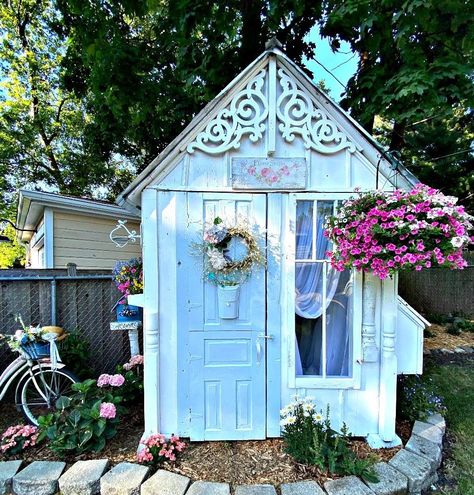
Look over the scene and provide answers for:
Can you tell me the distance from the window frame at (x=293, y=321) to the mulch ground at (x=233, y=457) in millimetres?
610

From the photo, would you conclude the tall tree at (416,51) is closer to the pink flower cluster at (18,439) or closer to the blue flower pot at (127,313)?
the blue flower pot at (127,313)

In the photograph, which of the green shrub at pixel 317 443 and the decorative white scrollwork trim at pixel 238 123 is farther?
the decorative white scrollwork trim at pixel 238 123

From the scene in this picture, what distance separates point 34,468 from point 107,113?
16.7ft

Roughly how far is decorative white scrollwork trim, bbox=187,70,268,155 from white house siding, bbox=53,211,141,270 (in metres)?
4.12

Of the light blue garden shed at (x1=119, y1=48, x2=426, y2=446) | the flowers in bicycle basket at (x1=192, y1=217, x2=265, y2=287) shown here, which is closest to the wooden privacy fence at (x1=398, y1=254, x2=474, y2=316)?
the light blue garden shed at (x1=119, y1=48, x2=426, y2=446)

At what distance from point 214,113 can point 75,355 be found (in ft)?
11.3

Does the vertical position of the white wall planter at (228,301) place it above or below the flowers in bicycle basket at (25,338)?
above

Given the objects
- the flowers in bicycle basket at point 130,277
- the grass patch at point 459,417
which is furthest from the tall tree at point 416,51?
the grass patch at point 459,417

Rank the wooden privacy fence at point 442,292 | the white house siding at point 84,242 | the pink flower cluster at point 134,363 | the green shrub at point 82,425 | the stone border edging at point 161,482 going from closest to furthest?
the stone border edging at point 161,482, the green shrub at point 82,425, the pink flower cluster at point 134,363, the white house siding at point 84,242, the wooden privacy fence at point 442,292

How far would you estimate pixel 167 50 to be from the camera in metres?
5.03

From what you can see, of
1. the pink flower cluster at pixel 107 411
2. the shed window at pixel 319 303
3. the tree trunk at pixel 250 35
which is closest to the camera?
the pink flower cluster at pixel 107 411

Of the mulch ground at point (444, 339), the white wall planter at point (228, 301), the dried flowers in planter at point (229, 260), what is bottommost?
the mulch ground at point (444, 339)

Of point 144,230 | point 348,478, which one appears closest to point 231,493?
point 348,478

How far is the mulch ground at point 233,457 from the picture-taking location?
2416 millimetres
